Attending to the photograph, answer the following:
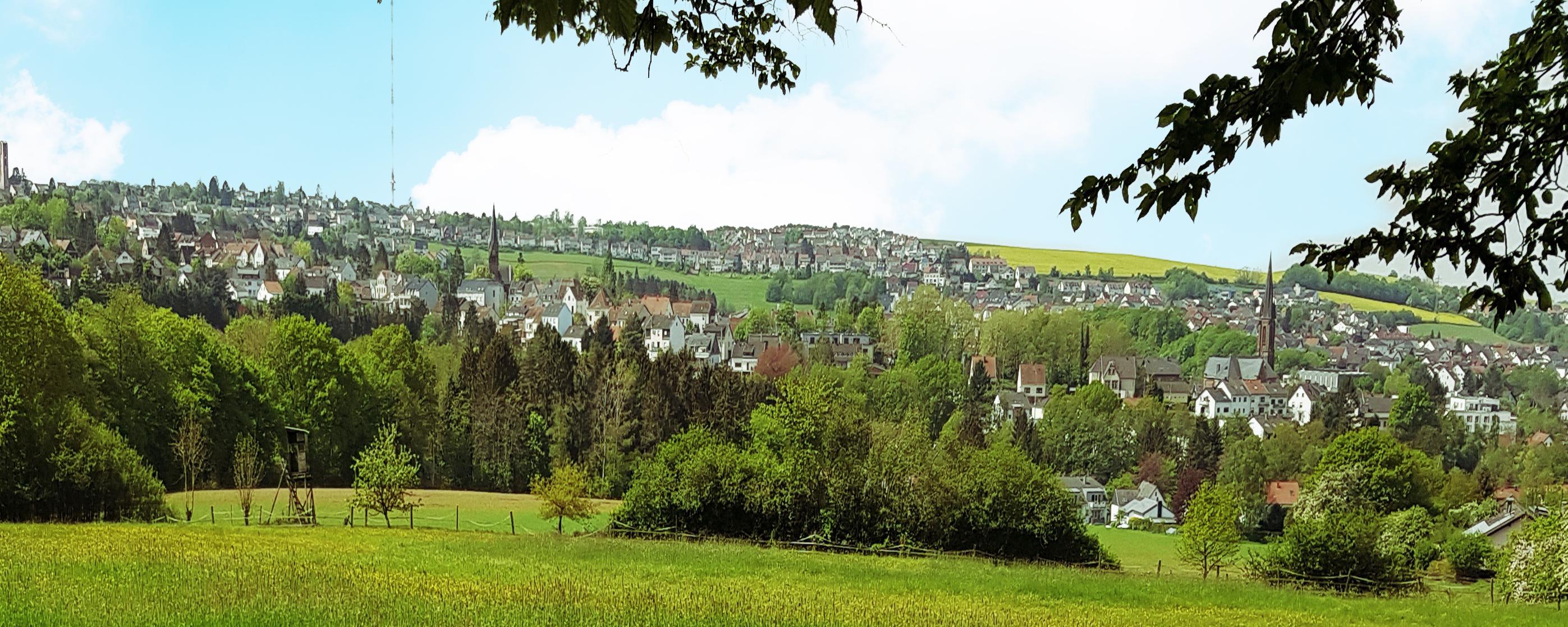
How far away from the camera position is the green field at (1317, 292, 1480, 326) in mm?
153500

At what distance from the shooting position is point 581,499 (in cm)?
4656

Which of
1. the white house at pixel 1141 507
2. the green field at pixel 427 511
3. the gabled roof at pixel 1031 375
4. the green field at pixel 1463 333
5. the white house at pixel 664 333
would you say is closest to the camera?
the green field at pixel 427 511

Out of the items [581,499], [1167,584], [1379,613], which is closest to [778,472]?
[581,499]

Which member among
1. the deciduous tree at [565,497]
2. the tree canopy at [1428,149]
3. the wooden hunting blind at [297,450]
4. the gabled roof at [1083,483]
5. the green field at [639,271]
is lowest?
the gabled roof at [1083,483]

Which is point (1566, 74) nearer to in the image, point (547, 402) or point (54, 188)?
point (547, 402)

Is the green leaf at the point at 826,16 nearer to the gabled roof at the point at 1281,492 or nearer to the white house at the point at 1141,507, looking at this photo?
the white house at the point at 1141,507

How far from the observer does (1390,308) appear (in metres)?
168

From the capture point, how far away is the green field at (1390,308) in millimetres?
153500

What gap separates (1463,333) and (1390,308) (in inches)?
889

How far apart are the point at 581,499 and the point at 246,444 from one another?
12834mm

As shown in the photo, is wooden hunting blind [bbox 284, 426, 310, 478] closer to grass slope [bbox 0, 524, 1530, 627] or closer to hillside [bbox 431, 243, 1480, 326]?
grass slope [bbox 0, 524, 1530, 627]

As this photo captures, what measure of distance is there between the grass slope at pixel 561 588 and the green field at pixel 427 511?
9235 millimetres

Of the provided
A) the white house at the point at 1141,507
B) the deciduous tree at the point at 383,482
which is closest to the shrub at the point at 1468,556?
the white house at the point at 1141,507

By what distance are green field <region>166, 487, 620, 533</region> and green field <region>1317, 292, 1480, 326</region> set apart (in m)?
134
